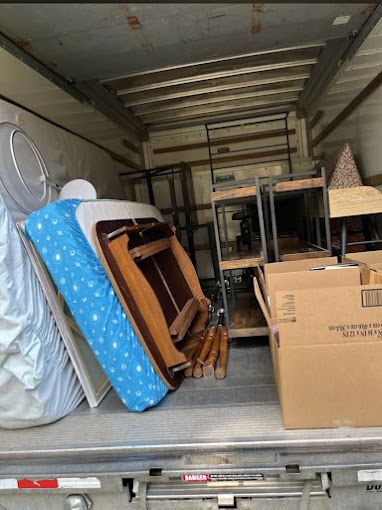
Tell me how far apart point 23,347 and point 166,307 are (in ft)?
2.67

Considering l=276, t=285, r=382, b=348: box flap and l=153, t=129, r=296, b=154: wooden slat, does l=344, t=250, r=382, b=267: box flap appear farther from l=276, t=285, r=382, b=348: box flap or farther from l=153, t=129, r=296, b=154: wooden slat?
l=153, t=129, r=296, b=154: wooden slat

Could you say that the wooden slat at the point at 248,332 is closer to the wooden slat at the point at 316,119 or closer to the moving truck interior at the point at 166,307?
the moving truck interior at the point at 166,307

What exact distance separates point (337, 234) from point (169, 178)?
7.33ft

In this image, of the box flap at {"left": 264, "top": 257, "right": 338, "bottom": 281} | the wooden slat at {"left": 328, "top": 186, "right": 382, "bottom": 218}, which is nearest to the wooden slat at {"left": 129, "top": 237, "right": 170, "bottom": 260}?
the box flap at {"left": 264, "top": 257, "right": 338, "bottom": 281}

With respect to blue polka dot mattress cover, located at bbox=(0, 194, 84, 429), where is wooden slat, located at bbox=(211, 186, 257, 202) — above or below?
above

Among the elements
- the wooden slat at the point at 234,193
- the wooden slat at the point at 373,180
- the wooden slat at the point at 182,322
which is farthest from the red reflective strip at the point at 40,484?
the wooden slat at the point at 373,180

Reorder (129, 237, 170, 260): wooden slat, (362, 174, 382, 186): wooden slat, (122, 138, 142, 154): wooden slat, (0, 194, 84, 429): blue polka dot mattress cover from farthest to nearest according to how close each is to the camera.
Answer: (122, 138, 142, 154): wooden slat < (362, 174, 382, 186): wooden slat < (129, 237, 170, 260): wooden slat < (0, 194, 84, 429): blue polka dot mattress cover

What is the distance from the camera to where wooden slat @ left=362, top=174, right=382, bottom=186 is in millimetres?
2314

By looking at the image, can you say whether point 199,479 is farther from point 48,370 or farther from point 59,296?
point 59,296

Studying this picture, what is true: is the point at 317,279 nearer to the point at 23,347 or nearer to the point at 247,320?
the point at 247,320

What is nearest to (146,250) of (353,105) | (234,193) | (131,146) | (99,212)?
(99,212)

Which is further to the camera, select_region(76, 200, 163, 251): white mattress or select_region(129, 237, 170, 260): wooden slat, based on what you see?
select_region(129, 237, 170, 260): wooden slat

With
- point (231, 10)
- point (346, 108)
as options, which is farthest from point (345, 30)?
point (231, 10)

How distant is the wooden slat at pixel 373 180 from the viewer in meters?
2.31
